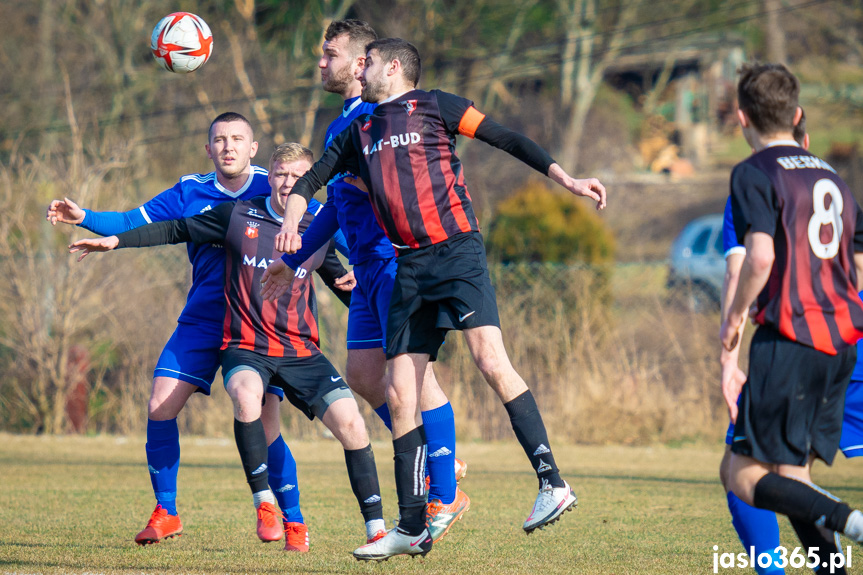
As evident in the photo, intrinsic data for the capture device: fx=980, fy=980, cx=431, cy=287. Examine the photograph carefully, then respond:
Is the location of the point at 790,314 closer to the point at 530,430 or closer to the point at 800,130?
the point at 800,130

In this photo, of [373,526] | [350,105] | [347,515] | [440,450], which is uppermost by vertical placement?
[350,105]

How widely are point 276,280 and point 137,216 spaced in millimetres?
1212

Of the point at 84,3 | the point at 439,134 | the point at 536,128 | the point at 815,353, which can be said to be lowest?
the point at 815,353

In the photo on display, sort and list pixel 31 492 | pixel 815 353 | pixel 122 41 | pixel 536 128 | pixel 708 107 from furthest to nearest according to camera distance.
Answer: pixel 708 107 → pixel 536 128 → pixel 122 41 → pixel 31 492 → pixel 815 353

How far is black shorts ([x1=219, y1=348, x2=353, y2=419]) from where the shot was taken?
5262 mm

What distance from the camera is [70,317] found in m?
11.7

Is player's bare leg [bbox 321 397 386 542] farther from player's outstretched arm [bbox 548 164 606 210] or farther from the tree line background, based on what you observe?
the tree line background

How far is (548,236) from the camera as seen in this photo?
51.6 ft

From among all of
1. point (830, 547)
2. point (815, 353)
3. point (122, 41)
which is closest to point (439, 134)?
point (815, 353)

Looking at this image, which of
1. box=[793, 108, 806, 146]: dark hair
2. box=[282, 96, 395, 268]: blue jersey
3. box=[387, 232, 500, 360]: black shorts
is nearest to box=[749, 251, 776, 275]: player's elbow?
box=[793, 108, 806, 146]: dark hair

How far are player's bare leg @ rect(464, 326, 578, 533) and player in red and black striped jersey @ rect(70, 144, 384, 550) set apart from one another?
1.04m

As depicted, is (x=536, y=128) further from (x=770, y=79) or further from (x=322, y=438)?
(x=770, y=79)

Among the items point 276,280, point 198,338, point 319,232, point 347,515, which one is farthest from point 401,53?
point 347,515

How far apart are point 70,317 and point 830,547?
9988 mm
